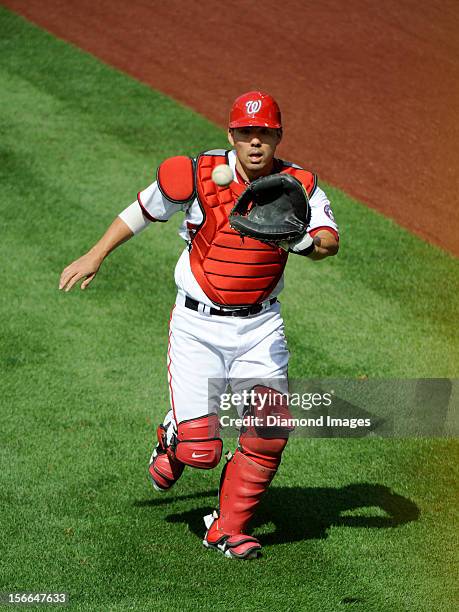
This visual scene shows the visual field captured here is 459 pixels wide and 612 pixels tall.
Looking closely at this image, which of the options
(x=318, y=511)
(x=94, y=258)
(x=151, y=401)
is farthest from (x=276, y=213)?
(x=151, y=401)

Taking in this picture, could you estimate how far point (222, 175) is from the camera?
5473mm

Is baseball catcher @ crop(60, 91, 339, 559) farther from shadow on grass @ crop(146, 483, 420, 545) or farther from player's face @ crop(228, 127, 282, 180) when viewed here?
shadow on grass @ crop(146, 483, 420, 545)

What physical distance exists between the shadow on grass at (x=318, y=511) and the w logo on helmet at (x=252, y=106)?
2316 mm

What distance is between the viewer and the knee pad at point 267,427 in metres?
5.70

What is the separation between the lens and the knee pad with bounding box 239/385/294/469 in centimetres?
570

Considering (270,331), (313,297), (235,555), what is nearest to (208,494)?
(235,555)

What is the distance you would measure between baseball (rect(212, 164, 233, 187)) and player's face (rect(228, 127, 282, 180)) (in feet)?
0.40

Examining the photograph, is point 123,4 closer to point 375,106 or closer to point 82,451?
point 375,106

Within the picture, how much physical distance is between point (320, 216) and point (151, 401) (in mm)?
2416

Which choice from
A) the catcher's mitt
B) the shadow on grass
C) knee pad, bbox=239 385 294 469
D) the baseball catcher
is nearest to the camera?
the catcher's mitt

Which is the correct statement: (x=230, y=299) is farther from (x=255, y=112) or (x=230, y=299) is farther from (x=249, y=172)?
(x=255, y=112)

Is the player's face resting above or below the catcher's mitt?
above

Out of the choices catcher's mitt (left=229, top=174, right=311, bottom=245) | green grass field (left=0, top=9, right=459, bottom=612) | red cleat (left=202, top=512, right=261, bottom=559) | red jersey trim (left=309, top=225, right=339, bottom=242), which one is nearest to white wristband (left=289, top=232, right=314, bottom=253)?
catcher's mitt (left=229, top=174, right=311, bottom=245)

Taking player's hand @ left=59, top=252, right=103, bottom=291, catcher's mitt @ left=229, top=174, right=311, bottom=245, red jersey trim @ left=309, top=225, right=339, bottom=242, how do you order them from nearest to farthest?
catcher's mitt @ left=229, top=174, right=311, bottom=245 < red jersey trim @ left=309, top=225, right=339, bottom=242 < player's hand @ left=59, top=252, right=103, bottom=291
